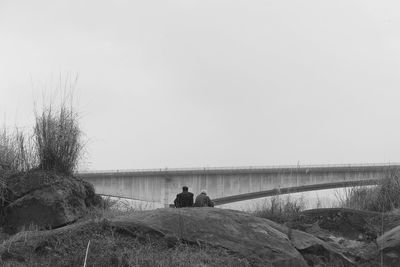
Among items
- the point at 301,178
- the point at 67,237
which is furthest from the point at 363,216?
the point at 301,178

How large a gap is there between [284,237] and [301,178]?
45.4m

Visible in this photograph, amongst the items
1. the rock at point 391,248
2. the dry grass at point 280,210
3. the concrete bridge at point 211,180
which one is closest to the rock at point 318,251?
the rock at point 391,248

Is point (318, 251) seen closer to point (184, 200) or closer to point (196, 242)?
point (196, 242)

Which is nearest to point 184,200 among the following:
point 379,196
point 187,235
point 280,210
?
point 280,210

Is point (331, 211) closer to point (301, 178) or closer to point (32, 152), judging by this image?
point (32, 152)

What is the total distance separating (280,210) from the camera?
10.6m

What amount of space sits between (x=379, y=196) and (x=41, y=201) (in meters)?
7.02

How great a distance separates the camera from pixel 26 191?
10.5 metres

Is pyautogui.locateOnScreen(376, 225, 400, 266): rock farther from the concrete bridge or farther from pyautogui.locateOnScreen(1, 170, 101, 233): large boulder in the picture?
the concrete bridge

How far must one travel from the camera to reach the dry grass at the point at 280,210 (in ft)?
31.5

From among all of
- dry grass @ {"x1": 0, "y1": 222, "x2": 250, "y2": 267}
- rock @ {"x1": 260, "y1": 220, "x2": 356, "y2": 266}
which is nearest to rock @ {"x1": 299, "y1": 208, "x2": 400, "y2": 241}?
rock @ {"x1": 260, "y1": 220, "x2": 356, "y2": 266}

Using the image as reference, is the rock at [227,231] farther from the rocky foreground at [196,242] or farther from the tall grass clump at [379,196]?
the tall grass clump at [379,196]

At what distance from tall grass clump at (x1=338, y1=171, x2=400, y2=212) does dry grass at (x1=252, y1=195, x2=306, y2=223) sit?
1205 mm

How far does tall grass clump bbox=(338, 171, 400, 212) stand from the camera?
11.7 meters
